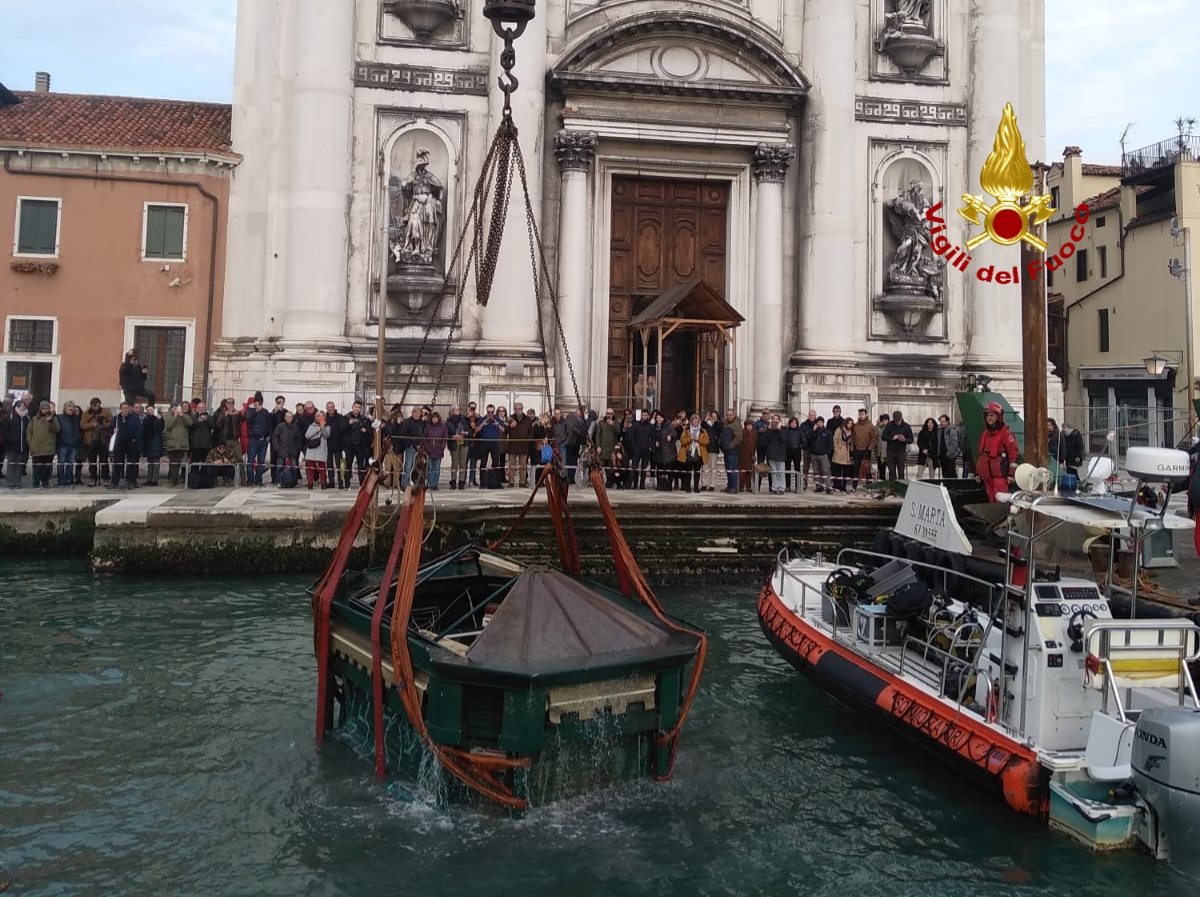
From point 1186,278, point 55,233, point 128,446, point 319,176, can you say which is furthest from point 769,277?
point 1186,278

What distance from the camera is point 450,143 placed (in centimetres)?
1905

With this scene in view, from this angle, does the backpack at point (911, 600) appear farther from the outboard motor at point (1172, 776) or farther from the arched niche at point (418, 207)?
the arched niche at point (418, 207)

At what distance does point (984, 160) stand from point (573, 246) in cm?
823

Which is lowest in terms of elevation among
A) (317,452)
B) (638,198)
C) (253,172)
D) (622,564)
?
(622,564)

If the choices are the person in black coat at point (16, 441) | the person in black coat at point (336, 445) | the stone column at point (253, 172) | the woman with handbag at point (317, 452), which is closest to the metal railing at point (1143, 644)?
the person in black coat at point (336, 445)

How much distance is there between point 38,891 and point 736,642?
6.75 metres

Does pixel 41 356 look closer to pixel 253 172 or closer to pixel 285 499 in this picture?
pixel 253 172

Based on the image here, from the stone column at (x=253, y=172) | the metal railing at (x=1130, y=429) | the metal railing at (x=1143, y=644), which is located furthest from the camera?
the metal railing at (x=1130, y=429)

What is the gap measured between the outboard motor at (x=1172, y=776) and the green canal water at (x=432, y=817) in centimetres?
21

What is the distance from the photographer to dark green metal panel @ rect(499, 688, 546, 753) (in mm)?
5758

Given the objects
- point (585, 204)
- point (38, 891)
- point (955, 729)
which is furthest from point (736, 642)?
point (585, 204)

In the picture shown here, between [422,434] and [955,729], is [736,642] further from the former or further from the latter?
[422,434]

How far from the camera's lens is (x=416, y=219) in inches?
728

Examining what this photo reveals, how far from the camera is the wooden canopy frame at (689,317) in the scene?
18234 millimetres
